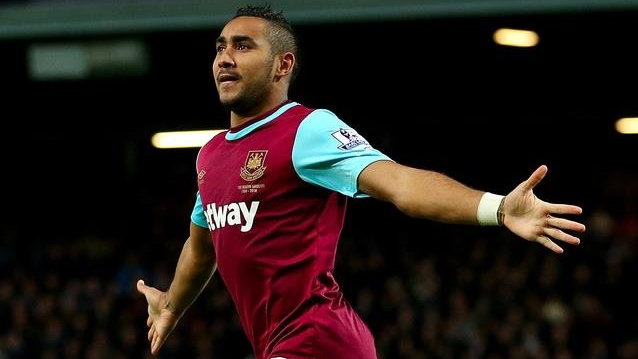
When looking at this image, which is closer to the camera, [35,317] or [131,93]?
[131,93]

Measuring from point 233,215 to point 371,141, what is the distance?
10.9 m

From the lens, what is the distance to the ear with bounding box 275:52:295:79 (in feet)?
16.6

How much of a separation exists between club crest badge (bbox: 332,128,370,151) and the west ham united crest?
0.33m

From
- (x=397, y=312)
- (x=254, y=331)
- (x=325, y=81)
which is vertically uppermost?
(x=254, y=331)

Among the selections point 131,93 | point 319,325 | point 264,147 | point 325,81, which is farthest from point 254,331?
point 131,93

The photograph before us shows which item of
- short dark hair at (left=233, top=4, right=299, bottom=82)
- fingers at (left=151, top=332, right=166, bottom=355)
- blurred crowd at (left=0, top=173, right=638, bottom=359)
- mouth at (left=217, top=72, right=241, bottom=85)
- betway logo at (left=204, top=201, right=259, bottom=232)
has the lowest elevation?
blurred crowd at (left=0, top=173, right=638, bottom=359)

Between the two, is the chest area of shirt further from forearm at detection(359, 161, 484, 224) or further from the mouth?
forearm at detection(359, 161, 484, 224)

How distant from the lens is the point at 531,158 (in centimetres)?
1650

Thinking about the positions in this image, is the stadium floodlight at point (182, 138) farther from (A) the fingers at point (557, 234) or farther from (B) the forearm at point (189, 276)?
(A) the fingers at point (557, 234)

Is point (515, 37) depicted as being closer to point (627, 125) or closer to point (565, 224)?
point (627, 125)

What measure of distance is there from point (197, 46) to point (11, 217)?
6.69 m

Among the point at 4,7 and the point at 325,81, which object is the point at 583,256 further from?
the point at 4,7

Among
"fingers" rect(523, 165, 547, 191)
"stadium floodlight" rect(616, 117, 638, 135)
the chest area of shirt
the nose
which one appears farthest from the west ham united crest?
"stadium floodlight" rect(616, 117, 638, 135)

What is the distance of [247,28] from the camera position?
16.5ft
